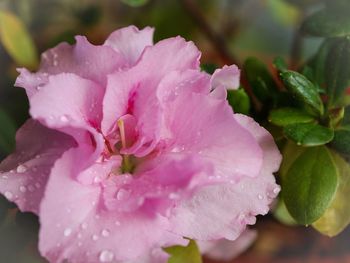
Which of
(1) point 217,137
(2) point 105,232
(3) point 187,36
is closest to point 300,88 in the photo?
(1) point 217,137

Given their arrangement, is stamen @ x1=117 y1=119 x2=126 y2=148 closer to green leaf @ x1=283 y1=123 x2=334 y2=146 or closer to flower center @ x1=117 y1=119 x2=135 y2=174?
flower center @ x1=117 y1=119 x2=135 y2=174

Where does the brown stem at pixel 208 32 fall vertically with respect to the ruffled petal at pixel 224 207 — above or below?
below

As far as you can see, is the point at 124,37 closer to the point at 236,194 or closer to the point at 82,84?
the point at 82,84

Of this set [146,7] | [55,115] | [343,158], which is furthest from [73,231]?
[146,7]

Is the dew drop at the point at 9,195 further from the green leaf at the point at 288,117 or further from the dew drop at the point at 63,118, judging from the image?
the green leaf at the point at 288,117

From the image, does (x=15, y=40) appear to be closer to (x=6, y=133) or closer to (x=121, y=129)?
(x=6, y=133)

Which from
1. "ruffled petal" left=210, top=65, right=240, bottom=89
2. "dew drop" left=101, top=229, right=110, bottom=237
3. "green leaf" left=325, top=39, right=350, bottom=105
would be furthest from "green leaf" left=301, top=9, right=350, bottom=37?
"dew drop" left=101, top=229, right=110, bottom=237

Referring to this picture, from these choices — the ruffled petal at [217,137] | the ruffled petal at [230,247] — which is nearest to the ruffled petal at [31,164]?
the ruffled petal at [217,137]
